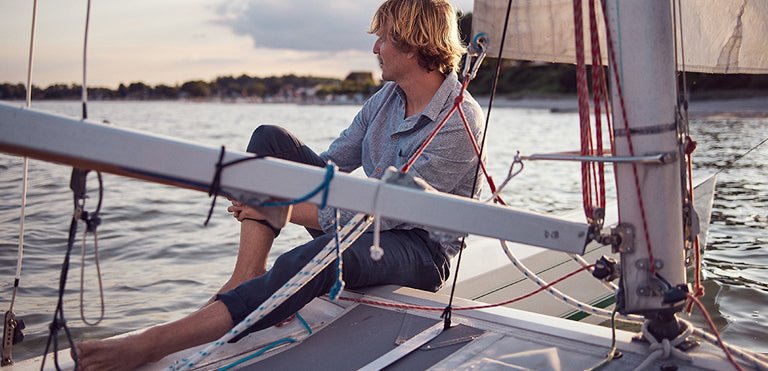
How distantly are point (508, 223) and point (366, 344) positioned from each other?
61cm

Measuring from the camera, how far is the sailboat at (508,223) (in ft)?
4.01

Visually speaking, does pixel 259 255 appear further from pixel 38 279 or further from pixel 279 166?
pixel 38 279

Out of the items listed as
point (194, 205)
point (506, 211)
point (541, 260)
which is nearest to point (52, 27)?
point (506, 211)

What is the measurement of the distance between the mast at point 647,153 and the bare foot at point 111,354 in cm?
108

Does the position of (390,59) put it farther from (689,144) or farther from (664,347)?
(664,347)

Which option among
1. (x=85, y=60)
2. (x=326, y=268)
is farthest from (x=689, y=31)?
(x=85, y=60)

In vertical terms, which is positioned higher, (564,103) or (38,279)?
(564,103)

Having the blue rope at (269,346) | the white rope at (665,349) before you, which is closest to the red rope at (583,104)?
the white rope at (665,349)

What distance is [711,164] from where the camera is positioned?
370 inches

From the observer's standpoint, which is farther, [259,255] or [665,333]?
[259,255]

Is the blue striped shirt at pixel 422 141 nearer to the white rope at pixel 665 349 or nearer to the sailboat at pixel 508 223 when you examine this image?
the sailboat at pixel 508 223

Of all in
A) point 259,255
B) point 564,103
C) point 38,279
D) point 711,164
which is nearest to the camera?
point 259,255

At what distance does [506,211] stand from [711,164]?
347 inches

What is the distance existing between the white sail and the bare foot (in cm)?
128
